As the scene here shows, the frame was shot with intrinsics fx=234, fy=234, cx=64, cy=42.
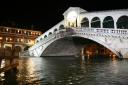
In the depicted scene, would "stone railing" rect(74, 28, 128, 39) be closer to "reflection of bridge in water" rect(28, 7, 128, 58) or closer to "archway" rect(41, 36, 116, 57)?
"reflection of bridge in water" rect(28, 7, 128, 58)

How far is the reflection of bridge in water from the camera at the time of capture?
3107cm

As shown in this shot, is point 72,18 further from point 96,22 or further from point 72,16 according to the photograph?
point 96,22

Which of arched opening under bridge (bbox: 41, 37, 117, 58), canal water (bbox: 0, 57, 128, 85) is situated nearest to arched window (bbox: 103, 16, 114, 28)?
arched opening under bridge (bbox: 41, 37, 117, 58)

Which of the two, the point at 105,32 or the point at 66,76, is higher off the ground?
the point at 105,32

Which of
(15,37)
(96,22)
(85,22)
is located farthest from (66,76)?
(15,37)

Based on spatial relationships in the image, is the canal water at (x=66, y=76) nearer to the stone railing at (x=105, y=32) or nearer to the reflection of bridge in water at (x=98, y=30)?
the stone railing at (x=105, y=32)

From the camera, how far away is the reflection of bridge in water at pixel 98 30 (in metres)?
31.1

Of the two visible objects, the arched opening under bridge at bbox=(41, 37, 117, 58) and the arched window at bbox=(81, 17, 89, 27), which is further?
the arched window at bbox=(81, 17, 89, 27)

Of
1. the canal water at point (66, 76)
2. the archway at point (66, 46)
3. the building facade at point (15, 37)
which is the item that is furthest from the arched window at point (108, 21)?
the building facade at point (15, 37)

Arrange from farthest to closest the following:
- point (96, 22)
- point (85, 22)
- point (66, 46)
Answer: point (66, 46)
point (85, 22)
point (96, 22)

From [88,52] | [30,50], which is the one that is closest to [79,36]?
[30,50]

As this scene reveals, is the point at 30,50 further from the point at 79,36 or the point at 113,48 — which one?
the point at 113,48

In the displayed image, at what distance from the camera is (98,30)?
33.2 meters

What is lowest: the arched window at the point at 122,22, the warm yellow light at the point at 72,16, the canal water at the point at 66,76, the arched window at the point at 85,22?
the canal water at the point at 66,76
